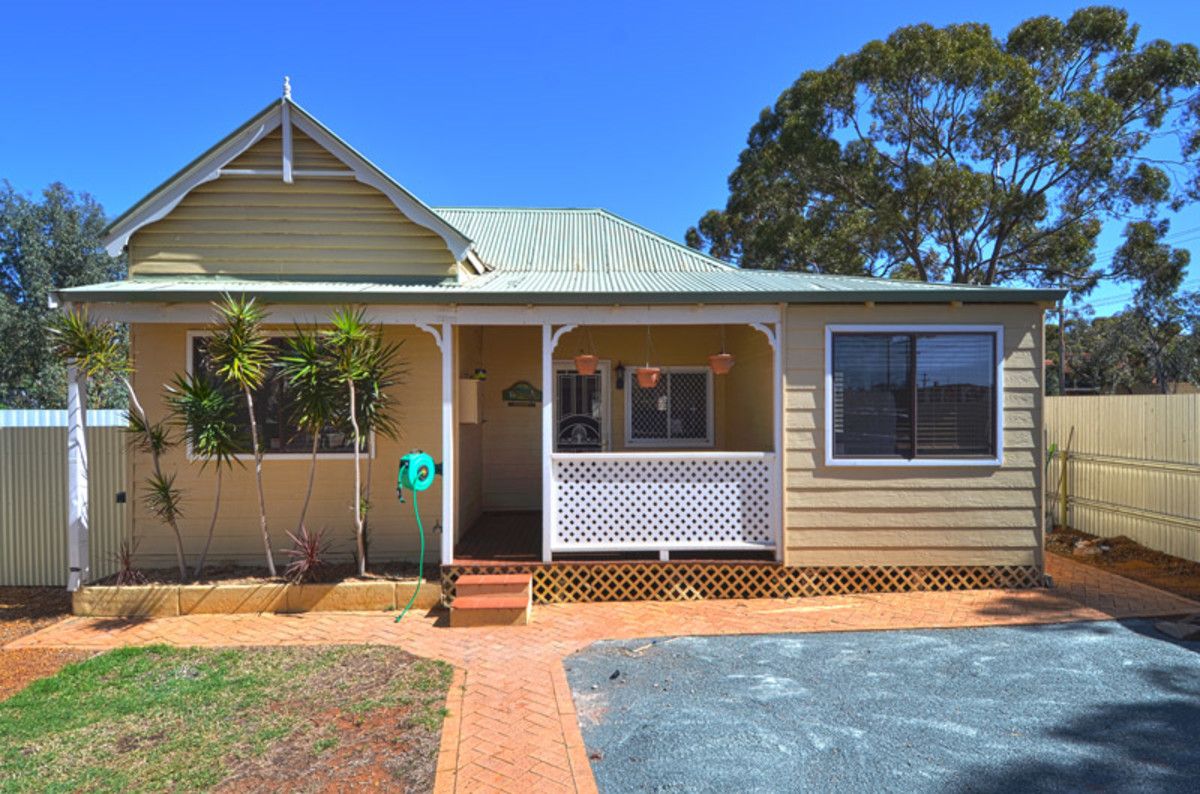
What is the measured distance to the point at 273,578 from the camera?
687 centimetres

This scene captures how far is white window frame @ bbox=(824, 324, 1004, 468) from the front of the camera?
6961mm

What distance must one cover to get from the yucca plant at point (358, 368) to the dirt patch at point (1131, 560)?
Result: 8834 millimetres

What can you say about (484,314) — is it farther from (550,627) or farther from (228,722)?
(228,722)

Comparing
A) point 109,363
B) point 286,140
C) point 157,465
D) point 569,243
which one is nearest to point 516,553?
point 157,465

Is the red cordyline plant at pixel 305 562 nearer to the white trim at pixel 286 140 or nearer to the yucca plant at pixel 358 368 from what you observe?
the yucca plant at pixel 358 368

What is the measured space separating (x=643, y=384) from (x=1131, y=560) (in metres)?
6.75

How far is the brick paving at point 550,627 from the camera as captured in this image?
14.6 feet

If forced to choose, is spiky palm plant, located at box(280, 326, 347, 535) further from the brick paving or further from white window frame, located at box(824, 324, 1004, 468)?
white window frame, located at box(824, 324, 1004, 468)

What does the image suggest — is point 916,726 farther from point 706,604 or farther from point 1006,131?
point 1006,131

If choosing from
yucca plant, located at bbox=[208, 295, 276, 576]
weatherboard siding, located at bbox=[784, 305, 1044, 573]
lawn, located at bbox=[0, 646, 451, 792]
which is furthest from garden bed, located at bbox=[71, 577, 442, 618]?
weatherboard siding, located at bbox=[784, 305, 1044, 573]

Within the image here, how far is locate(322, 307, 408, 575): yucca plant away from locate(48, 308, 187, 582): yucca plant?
2.03m

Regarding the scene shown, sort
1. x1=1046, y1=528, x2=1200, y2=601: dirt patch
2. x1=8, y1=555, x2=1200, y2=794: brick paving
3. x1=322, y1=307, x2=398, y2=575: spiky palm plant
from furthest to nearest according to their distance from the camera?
x1=1046, y1=528, x2=1200, y2=601: dirt patch < x1=322, y1=307, x2=398, y2=575: spiky palm plant < x1=8, y1=555, x2=1200, y2=794: brick paving

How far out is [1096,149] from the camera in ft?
51.7

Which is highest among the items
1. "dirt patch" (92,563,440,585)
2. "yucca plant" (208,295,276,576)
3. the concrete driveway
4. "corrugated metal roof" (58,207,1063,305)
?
"corrugated metal roof" (58,207,1063,305)
